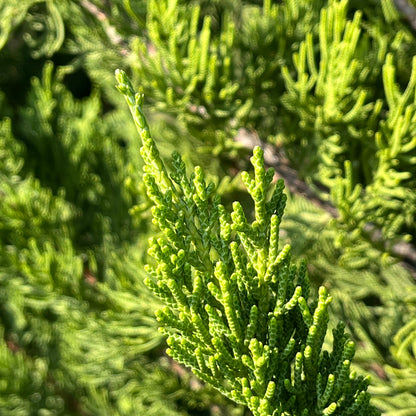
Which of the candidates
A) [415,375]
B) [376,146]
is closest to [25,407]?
[415,375]

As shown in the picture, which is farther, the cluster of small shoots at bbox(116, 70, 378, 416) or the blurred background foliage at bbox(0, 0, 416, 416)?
the blurred background foliage at bbox(0, 0, 416, 416)

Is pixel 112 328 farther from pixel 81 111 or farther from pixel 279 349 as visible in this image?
pixel 81 111

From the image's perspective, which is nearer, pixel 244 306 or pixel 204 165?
pixel 244 306

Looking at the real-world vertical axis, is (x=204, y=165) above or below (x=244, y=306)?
above
